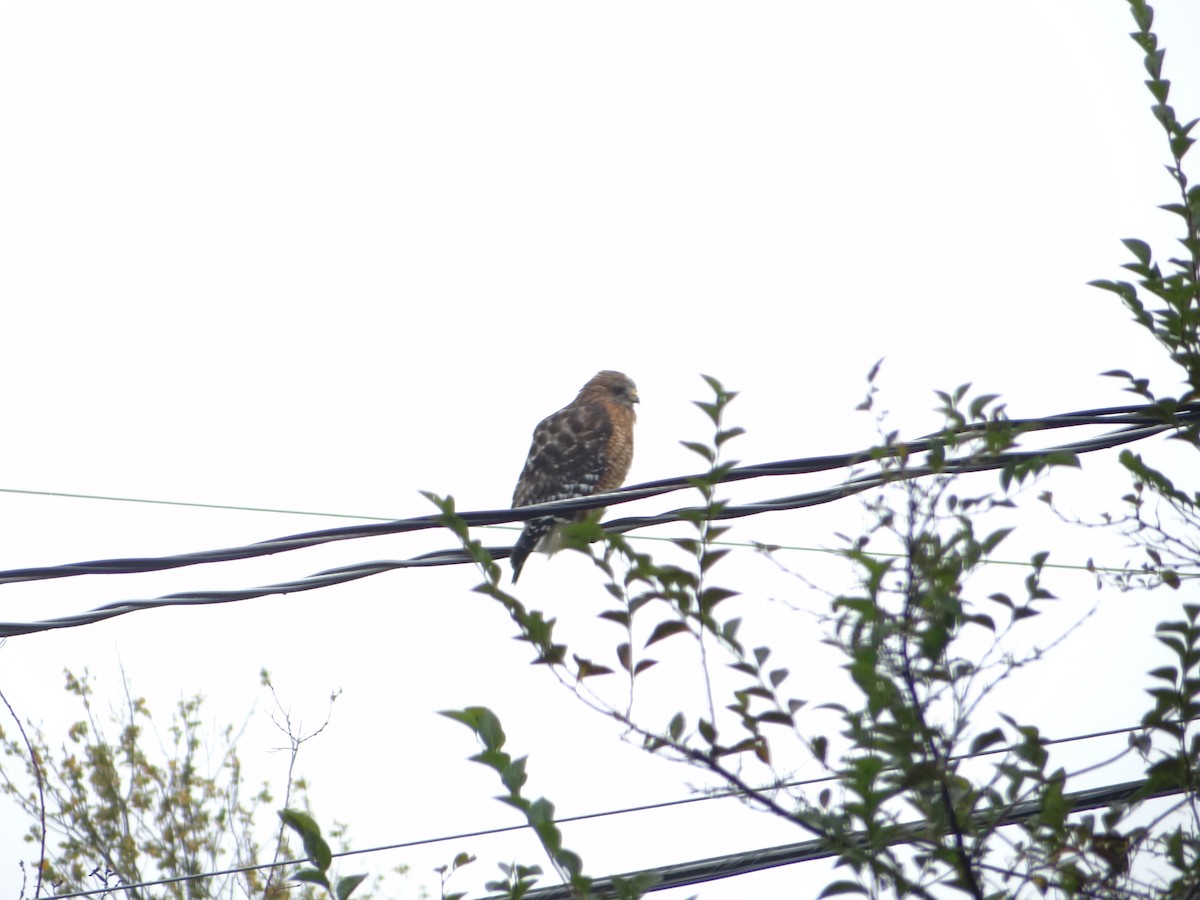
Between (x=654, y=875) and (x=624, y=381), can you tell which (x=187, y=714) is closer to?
(x=624, y=381)

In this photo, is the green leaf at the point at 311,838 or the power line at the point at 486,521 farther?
the power line at the point at 486,521

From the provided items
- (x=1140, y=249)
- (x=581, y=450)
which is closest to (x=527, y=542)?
(x=581, y=450)

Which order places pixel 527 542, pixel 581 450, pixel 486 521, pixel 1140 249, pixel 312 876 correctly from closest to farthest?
pixel 312 876 → pixel 1140 249 → pixel 486 521 → pixel 527 542 → pixel 581 450

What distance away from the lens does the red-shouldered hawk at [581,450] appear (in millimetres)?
8219

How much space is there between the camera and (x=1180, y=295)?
2584 millimetres

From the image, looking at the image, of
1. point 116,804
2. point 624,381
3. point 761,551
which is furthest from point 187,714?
point 761,551

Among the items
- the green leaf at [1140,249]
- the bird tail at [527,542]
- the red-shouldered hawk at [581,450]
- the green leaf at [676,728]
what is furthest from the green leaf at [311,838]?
the red-shouldered hawk at [581,450]

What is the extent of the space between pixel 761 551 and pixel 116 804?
10.8 m

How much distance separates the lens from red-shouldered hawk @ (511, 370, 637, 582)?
8219mm

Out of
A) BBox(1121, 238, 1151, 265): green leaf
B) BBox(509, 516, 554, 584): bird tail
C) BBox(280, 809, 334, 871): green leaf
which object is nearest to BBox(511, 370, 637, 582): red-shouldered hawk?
BBox(509, 516, 554, 584): bird tail

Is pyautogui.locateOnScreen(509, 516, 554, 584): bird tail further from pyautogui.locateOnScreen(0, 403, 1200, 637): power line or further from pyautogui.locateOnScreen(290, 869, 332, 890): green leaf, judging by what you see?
pyautogui.locateOnScreen(290, 869, 332, 890): green leaf

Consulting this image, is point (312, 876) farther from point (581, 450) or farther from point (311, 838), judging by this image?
point (581, 450)

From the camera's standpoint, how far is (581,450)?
27.4 feet

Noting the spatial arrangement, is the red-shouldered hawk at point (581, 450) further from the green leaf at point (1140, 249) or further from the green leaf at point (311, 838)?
the green leaf at point (311, 838)
